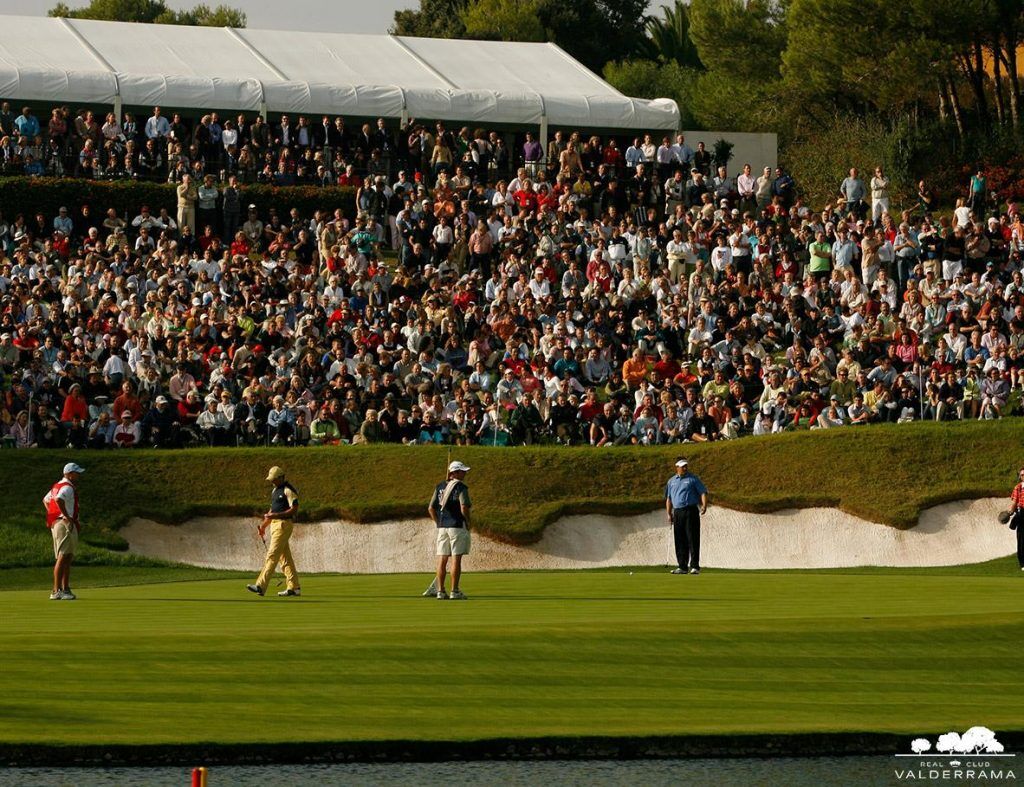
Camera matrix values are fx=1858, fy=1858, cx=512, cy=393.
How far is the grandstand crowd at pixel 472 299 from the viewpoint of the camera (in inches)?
1432

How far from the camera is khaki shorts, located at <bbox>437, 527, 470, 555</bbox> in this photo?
2377cm

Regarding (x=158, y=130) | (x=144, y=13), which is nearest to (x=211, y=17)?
(x=144, y=13)

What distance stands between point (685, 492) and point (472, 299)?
43.8ft

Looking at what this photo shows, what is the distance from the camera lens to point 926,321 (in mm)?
39500

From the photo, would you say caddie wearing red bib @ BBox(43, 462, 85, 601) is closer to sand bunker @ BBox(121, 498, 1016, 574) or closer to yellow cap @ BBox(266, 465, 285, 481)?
yellow cap @ BBox(266, 465, 285, 481)

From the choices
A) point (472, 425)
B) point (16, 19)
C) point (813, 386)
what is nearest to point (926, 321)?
point (813, 386)

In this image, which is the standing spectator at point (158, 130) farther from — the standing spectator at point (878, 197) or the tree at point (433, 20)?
the tree at point (433, 20)

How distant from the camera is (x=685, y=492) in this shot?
2906 centimetres

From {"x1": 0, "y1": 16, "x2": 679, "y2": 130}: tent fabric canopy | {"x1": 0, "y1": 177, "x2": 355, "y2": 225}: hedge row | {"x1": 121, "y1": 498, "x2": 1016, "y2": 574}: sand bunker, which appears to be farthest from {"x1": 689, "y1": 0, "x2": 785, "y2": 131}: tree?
{"x1": 121, "y1": 498, "x2": 1016, "y2": 574}: sand bunker

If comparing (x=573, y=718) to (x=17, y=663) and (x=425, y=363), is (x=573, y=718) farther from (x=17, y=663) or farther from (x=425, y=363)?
(x=425, y=363)

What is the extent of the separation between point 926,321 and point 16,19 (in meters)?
31.4

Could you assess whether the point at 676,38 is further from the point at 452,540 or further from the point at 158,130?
the point at 452,540

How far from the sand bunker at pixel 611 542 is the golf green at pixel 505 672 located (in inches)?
486

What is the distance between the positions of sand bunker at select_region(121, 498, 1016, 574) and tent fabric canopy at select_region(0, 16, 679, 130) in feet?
69.8
